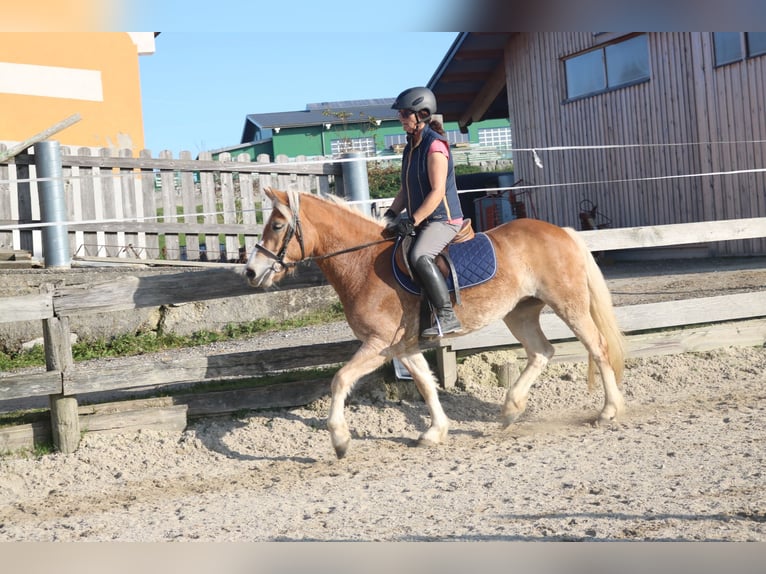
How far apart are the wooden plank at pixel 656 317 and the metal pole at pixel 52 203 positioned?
5.11 m

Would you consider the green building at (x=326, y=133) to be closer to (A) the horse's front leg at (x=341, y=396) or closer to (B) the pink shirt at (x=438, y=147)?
(B) the pink shirt at (x=438, y=147)

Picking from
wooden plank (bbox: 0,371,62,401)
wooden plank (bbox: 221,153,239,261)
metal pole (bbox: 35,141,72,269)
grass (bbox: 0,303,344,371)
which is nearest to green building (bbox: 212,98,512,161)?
wooden plank (bbox: 221,153,239,261)

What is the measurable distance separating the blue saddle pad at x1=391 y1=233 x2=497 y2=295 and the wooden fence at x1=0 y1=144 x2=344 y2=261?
3803 mm

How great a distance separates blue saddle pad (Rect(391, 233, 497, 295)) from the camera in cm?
563

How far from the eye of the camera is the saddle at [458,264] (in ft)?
18.5

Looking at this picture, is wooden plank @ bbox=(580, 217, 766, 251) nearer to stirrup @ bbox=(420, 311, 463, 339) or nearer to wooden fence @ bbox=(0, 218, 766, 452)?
wooden fence @ bbox=(0, 218, 766, 452)

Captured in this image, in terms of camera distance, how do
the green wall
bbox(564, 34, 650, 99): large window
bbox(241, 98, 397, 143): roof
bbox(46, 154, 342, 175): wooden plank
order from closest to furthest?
bbox(46, 154, 342, 175): wooden plank, bbox(564, 34, 650, 99): large window, the green wall, bbox(241, 98, 397, 143): roof

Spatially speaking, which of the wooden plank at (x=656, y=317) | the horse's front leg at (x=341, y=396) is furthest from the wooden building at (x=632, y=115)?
the horse's front leg at (x=341, y=396)

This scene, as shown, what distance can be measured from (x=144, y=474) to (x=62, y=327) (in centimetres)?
126

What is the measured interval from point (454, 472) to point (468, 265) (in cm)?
147

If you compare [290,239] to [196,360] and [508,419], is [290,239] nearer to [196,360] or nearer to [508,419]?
[196,360]

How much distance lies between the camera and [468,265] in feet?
18.7

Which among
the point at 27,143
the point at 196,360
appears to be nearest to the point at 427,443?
→ the point at 196,360

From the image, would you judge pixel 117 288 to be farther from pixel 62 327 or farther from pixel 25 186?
pixel 25 186
